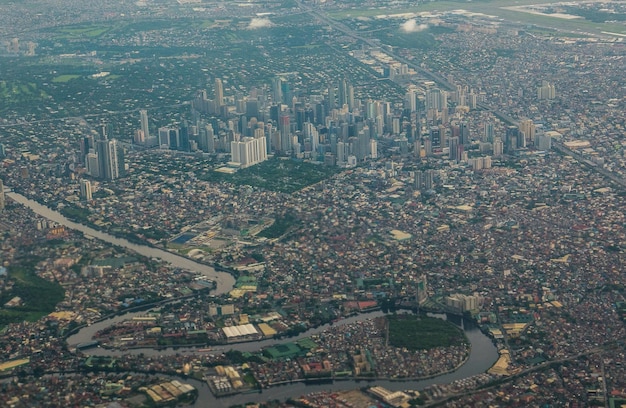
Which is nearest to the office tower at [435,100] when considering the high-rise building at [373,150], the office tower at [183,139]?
the high-rise building at [373,150]

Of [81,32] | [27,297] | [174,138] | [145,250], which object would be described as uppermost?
[27,297]

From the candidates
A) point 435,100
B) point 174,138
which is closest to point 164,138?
point 174,138

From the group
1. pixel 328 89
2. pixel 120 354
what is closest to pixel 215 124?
pixel 328 89

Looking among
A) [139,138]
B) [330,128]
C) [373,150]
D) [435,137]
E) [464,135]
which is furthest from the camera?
[139,138]

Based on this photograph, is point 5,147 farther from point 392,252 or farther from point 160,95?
point 392,252

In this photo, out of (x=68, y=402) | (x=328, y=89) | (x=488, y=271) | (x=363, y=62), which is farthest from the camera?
(x=363, y=62)

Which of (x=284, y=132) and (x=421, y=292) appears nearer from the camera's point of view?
(x=421, y=292)

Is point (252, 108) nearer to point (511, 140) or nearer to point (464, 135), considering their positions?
point (464, 135)

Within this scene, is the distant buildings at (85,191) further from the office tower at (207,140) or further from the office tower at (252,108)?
the office tower at (252,108)

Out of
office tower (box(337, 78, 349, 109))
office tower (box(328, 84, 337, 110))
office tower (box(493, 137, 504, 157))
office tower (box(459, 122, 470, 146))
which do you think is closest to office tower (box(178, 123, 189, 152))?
office tower (box(328, 84, 337, 110))
